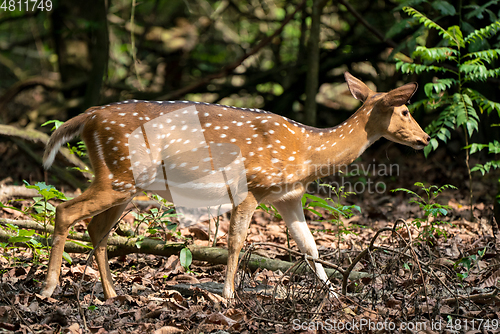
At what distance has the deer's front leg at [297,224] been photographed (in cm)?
461

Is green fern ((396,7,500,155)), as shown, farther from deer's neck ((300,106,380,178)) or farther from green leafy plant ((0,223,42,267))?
green leafy plant ((0,223,42,267))

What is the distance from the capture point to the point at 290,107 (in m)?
10.3

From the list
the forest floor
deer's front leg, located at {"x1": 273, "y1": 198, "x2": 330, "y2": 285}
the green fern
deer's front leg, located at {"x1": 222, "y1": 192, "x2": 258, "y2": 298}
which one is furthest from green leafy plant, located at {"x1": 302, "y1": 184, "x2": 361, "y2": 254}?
the green fern

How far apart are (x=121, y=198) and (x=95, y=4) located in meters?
7.74

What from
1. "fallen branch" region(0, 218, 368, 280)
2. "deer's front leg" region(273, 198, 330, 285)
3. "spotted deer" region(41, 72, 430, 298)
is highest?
"spotted deer" region(41, 72, 430, 298)

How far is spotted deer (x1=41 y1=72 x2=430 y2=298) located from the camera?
420 centimetres

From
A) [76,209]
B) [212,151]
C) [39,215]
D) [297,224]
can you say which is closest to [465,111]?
[297,224]

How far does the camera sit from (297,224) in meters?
4.66

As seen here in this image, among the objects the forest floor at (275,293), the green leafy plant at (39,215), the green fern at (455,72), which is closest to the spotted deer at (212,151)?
the green leafy plant at (39,215)

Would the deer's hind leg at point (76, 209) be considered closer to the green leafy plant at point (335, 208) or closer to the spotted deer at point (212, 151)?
the spotted deer at point (212, 151)

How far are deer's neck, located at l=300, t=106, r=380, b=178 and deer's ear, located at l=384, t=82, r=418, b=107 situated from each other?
0.87 ft

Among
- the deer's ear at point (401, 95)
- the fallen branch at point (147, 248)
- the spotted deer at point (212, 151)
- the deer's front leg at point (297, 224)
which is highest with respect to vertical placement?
the deer's ear at point (401, 95)

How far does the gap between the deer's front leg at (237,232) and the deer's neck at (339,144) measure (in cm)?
75

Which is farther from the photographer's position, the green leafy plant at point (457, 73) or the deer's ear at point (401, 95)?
the green leafy plant at point (457, 73)
